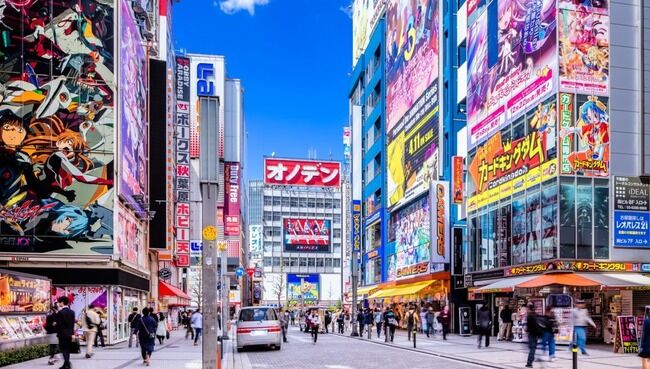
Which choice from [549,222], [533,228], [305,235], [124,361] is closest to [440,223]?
[533,228]

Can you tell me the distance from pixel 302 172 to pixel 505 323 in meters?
65.9

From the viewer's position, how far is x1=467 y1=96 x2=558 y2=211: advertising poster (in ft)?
92.9

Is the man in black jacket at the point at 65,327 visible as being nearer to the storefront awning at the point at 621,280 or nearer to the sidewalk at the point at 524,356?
the sidewalk at the point at 524,356

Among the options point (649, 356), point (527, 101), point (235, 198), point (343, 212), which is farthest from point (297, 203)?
point (649, 356)

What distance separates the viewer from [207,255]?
43.2 ft

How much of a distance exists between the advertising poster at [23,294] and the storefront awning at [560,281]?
1719cm

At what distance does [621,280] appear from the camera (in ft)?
85.8

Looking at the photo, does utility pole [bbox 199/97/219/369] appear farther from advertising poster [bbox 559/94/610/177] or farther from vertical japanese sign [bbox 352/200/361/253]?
vertical japanese sign [bbox 352/200/361/253]

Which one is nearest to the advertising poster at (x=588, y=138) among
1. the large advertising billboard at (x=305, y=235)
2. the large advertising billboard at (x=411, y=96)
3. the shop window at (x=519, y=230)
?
the shop window at (x=519, y=230)

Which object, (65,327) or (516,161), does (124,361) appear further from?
(516,161)

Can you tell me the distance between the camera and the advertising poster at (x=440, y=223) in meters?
40.3

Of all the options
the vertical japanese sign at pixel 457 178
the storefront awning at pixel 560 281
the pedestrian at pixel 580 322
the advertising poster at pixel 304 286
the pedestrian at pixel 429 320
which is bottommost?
the advertising poster at pixel 304 286

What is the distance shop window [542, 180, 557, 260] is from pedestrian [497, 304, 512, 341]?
2.94m

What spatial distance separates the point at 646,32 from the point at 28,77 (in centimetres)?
2437
